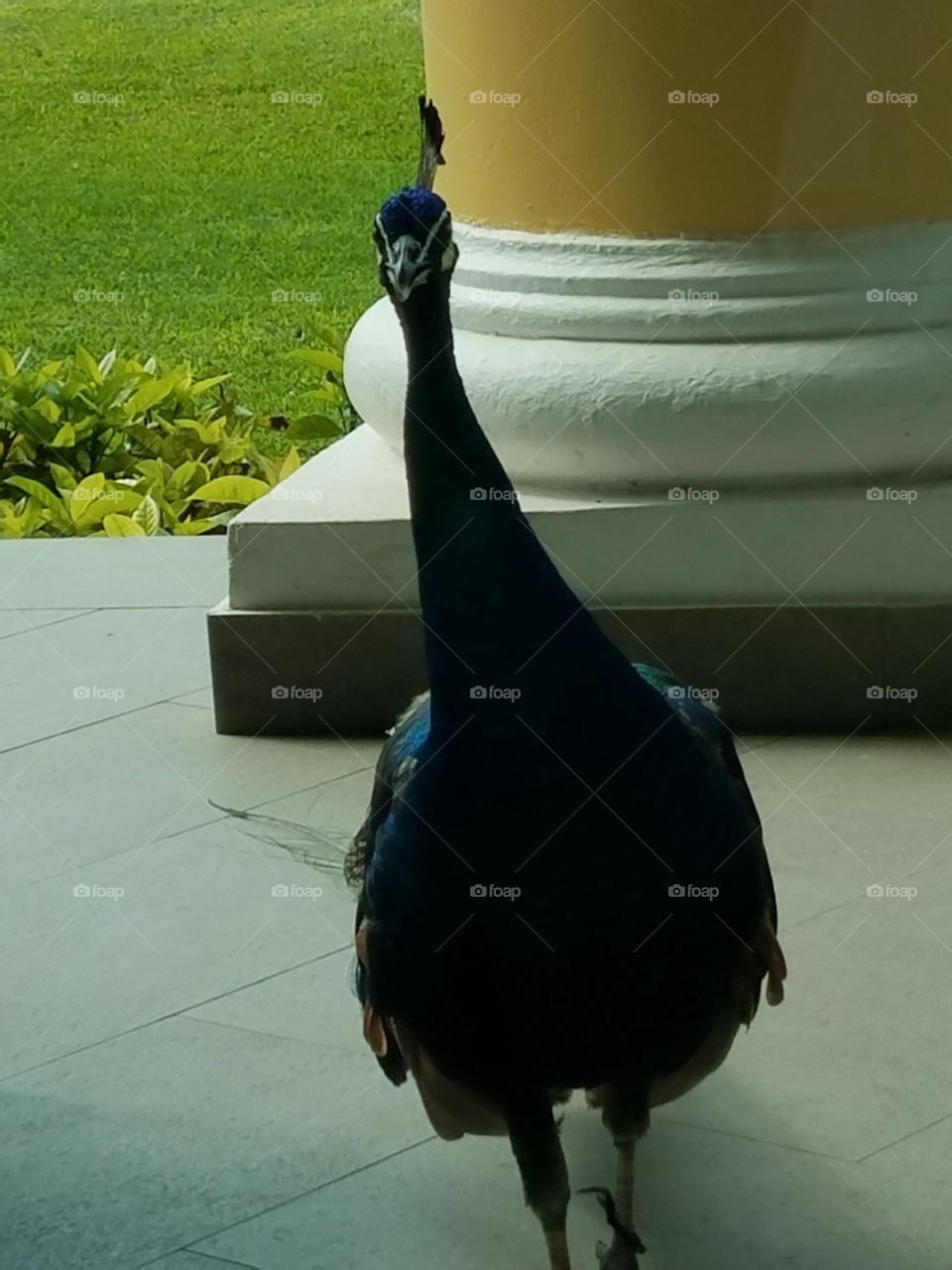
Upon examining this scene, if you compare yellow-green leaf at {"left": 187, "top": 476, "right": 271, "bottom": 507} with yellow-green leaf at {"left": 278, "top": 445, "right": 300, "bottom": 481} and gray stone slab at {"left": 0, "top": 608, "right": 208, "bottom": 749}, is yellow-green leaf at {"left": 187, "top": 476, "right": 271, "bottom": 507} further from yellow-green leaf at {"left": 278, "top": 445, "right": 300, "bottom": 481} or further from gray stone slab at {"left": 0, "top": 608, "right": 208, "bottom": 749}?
gray stone slab at {"left": 0, "top": 608, "right": 208, "bottom": 749}

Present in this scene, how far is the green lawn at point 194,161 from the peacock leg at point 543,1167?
7414mm

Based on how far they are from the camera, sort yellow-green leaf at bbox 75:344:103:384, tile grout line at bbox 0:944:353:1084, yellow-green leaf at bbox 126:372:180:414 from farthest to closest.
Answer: yellow-green leaf at bbox 75:344:103:384 < yellow-green leaf at bbox 126:372:180:414 < tile grout line at bbox 0:944:353:1084

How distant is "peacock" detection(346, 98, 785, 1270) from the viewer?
2.07 metres

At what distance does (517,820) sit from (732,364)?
2099 mm

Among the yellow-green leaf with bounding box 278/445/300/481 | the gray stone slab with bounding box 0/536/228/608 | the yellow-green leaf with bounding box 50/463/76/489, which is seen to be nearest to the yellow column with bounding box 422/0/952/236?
the gray stone slab with bounding box 0/536/228/608

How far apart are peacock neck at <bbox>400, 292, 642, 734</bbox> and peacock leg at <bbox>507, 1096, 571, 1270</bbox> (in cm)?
55

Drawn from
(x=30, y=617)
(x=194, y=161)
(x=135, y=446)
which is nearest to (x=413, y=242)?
(x=30, y=617)

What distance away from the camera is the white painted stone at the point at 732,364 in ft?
12.9

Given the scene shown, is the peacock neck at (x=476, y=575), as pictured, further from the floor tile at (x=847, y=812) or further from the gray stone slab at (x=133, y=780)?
the gray stone slab at (x=133, y=780)

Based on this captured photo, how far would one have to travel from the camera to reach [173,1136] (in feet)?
8.92

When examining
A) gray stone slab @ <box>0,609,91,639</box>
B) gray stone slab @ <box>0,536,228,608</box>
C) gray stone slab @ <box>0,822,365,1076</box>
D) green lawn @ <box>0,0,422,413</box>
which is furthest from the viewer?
green lawn @ <box>0,0,422,413</box>

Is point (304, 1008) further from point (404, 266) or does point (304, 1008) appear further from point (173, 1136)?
point (404, 266)

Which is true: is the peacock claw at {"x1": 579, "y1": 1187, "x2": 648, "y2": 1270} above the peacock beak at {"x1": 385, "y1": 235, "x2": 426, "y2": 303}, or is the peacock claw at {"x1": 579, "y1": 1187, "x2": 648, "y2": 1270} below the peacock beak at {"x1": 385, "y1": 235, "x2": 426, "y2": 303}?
below

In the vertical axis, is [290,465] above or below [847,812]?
below
